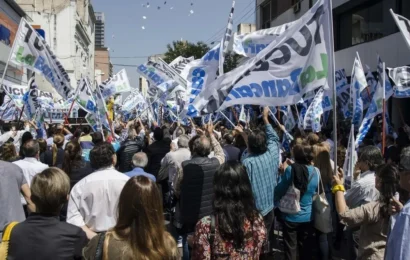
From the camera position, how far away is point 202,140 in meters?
6.02

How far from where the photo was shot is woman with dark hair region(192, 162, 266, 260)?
3361 mm

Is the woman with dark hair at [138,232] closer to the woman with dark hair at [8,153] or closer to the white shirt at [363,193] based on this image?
the white shirt at [363,193]

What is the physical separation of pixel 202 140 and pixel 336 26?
728 inches

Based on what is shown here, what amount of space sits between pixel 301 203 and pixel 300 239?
43 centimetres

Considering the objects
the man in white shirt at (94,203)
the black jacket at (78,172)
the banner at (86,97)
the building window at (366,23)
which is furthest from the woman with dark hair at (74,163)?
the building window at (366,23)

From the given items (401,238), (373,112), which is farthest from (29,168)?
(373,112)

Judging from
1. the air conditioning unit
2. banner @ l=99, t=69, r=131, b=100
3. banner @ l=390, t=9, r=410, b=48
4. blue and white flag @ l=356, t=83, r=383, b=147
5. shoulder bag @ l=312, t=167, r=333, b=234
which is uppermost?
the air conditioning unit

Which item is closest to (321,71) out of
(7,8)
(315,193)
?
(315,193)

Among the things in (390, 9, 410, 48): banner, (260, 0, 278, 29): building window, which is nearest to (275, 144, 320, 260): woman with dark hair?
(390, 9, 410, 48): banner

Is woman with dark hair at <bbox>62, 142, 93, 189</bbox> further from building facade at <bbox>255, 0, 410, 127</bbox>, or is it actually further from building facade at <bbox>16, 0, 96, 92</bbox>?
building facade at <bbox>16, 0, 96, 92</bbox>

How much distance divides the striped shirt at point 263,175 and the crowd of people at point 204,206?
11mm

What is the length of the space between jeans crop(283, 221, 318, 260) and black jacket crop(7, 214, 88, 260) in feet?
10.2

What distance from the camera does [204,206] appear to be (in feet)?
19.1

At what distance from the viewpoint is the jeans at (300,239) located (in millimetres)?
5793
